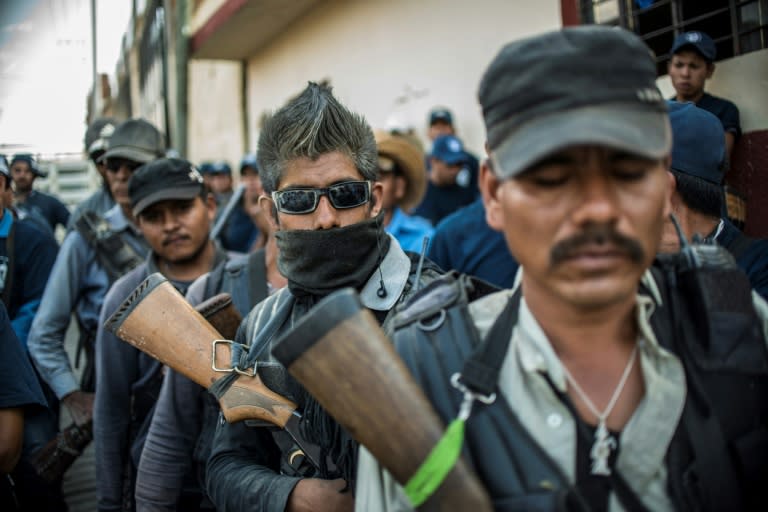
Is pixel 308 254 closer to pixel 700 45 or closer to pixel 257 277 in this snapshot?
pixel 257 277

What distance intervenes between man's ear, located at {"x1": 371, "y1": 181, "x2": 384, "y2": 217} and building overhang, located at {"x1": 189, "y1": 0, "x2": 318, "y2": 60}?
824 centimetres

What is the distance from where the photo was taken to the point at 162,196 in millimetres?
3580

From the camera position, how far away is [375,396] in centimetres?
137

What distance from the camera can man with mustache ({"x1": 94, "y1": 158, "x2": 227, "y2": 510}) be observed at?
10.9ft

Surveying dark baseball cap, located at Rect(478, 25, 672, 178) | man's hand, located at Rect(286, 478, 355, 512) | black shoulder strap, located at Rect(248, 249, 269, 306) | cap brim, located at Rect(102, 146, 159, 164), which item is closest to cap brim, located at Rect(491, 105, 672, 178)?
dark baseball cap, located at Rect(478, 25, 672, 178)

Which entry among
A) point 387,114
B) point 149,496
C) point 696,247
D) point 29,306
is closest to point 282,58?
point 387,114

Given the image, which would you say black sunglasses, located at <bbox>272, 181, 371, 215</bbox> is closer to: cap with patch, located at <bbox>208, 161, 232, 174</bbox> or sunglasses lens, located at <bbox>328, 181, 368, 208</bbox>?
sunglasses lens, located at <bbox>328, 181, 368, 208</bbox>

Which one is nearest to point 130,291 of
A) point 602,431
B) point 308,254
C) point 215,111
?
point 308,254

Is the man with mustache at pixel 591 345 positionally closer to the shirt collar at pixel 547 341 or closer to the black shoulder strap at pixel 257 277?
the shirt collar at pixel 547 341

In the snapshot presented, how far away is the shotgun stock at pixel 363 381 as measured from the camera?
1344mm

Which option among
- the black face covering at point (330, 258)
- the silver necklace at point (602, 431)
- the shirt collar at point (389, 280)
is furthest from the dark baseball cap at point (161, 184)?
the silver necklace at point (602, 431)

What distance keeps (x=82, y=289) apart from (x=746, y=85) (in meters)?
3.59

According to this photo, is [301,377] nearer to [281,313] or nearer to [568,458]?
[568,458]

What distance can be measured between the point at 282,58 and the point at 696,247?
10797 mm
